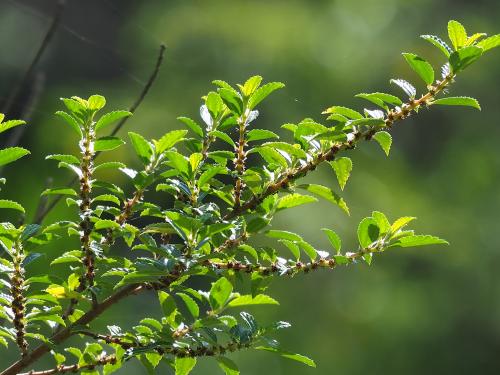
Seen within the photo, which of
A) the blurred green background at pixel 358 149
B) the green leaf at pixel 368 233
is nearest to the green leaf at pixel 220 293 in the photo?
the green leaf at pixel 368 233

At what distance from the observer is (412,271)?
4832mm

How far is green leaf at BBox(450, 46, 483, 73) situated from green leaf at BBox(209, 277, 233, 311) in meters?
0.29

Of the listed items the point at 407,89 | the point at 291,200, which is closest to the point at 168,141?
the point at 291,200

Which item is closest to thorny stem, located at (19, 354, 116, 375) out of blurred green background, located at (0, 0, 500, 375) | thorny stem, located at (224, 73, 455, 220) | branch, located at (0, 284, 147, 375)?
branch, located at (0, 284, 147, 375)

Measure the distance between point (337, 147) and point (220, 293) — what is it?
18 cm

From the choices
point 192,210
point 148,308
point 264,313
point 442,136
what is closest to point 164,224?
point 192,210

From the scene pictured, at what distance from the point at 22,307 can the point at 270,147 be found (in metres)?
0.27

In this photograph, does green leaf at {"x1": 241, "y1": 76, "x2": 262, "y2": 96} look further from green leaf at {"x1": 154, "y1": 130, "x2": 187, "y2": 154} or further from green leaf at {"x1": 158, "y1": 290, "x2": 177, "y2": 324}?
green leaf at {"x1": 158, "y1": 290, "x2": 177, "y2": 324}

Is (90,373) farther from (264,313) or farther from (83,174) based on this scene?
(264,313)

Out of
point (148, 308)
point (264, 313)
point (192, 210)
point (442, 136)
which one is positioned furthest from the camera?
point (442, 136)

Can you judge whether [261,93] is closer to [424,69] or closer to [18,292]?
[424,69]

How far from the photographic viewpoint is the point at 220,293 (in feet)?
2.87

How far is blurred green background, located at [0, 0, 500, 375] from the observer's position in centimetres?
454

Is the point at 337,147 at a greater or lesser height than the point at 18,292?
greater
